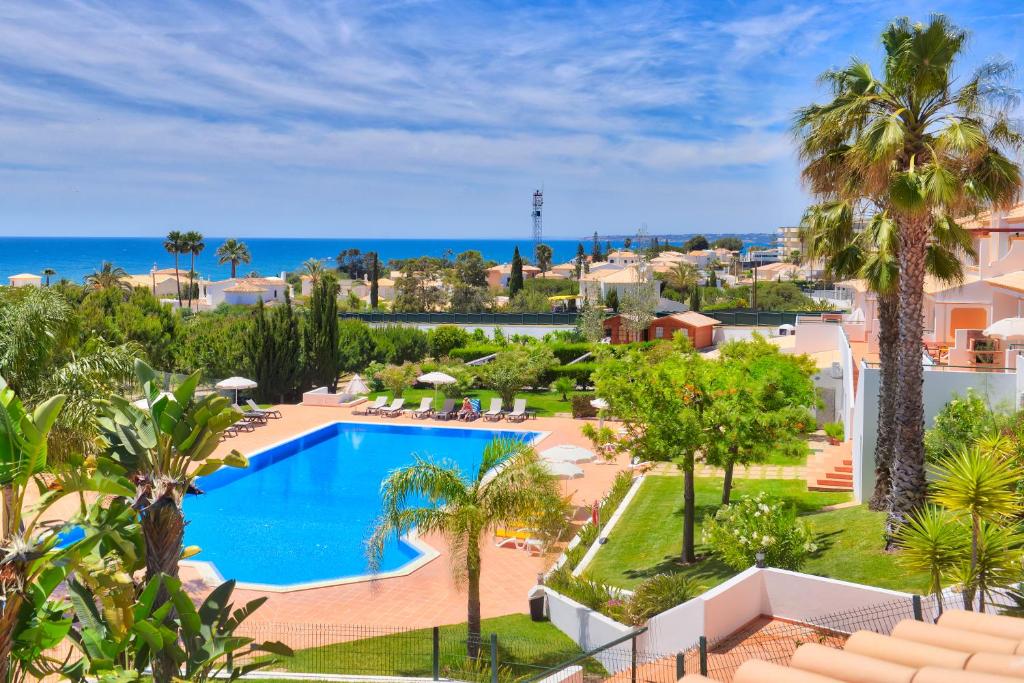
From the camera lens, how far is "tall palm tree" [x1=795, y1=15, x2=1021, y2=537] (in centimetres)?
1166

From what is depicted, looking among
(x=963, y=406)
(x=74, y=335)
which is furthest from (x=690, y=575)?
(x=74, y=335)

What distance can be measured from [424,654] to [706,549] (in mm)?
6366

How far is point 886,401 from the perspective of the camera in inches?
591

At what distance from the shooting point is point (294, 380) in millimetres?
34781

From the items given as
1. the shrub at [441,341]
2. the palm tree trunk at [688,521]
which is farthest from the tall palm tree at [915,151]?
the shrub at [441,341]

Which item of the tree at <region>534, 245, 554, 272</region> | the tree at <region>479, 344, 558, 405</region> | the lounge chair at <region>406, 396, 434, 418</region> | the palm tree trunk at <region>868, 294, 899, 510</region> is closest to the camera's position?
the palm tree trunk at <region>868, 294, 899, 510</region>

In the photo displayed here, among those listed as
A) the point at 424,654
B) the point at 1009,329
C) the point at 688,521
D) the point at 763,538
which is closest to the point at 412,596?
the point at 424,654

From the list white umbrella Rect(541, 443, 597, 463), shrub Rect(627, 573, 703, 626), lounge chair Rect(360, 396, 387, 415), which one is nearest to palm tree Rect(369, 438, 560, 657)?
Result: shrub Rect(627, 573, 703, 626)

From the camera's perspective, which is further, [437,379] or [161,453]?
[437,379]

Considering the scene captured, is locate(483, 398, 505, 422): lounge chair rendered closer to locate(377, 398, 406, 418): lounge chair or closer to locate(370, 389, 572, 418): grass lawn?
locate(370, 389, 572, 418): grass lawn

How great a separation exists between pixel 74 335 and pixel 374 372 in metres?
24.2

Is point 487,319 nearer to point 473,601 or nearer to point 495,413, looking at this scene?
point 495,413

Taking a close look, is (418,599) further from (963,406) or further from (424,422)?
(424,422)

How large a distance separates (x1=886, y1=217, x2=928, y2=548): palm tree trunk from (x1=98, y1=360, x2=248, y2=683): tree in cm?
958
